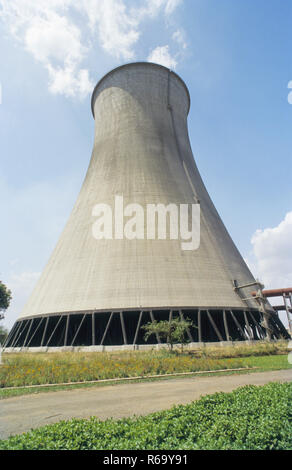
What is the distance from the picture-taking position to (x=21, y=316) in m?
24.7

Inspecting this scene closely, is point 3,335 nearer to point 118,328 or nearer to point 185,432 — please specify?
point 118,328

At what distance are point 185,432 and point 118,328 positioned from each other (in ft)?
63.6

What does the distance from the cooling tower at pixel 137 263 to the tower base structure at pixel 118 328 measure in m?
0.08

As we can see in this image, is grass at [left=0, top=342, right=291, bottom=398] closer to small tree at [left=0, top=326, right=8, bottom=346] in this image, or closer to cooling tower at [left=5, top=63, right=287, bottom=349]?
cooling tower at [left=5, top=63, right=287, bottom=349]

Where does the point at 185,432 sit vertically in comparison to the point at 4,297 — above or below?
below

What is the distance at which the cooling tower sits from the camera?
20359 millimetres

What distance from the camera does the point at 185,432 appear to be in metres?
4.07

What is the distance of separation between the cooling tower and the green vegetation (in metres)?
14.3

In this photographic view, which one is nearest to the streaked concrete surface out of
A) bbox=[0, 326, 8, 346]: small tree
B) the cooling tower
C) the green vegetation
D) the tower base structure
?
the cooling tower

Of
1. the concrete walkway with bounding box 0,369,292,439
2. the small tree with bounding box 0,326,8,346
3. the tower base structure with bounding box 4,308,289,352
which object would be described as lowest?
the concrete walkway with bounding box 0,369,292,439

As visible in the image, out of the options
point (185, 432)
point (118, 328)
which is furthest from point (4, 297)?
point (185, 432)

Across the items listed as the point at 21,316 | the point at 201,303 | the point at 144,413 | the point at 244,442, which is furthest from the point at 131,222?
the point at 244,442

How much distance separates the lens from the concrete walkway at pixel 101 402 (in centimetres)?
585
